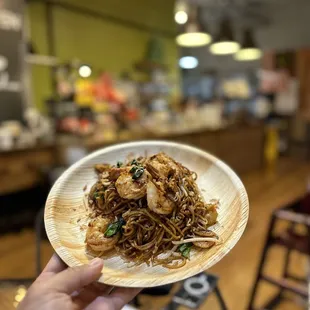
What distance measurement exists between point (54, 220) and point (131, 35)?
271 inches

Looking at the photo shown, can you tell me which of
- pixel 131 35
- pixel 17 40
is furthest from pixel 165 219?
pixel 131 35

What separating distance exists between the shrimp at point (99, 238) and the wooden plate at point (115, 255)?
26 mm

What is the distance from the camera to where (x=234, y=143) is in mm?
6172

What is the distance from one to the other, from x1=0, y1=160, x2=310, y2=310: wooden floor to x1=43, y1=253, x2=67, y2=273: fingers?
0.59ft

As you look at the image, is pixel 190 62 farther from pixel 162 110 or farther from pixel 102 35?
pixel 102 35

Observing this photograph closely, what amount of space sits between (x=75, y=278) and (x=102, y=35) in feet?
21.3

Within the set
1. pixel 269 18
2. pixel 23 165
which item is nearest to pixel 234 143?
pixel 23 165

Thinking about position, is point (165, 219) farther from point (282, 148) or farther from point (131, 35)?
point (282, 148)

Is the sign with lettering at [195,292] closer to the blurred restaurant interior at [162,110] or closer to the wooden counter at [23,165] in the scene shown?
the blurred restaurant interior at [162,110]

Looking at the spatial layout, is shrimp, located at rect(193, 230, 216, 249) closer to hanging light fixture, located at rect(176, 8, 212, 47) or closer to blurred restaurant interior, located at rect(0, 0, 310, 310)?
blurred restaurant interior, located at rect(0, 0, 310, 310)

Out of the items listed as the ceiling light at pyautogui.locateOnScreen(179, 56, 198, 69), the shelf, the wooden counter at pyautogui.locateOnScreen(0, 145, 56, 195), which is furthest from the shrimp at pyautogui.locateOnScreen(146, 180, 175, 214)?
the ceiling light at pyautogui.locateOnScreen(179, 56, 198, 69)

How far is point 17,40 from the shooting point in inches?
165

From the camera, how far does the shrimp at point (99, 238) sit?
0.82 meters

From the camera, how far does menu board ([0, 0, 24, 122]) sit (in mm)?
4039
